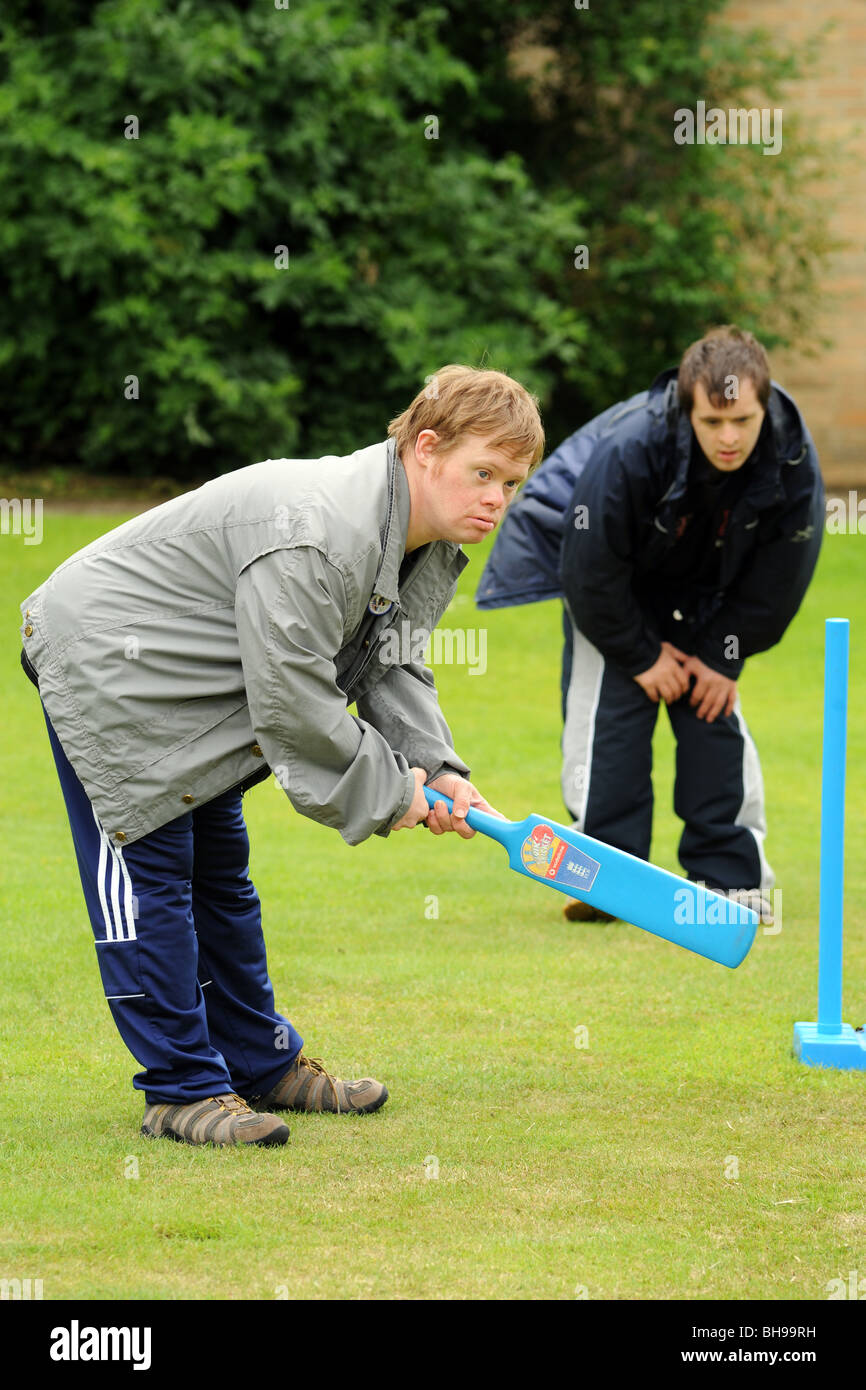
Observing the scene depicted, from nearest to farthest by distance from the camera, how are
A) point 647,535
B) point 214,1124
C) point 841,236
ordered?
point 214,1124
point 647,535
point 841,236

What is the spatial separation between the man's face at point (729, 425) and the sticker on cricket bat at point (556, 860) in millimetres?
1821

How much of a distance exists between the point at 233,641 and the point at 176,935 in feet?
2.01

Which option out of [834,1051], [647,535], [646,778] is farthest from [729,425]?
[834,1051]

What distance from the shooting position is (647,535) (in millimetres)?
5547

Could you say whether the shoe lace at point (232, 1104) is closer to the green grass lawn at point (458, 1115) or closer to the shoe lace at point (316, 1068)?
the green grass lawn at point (458, 1115)

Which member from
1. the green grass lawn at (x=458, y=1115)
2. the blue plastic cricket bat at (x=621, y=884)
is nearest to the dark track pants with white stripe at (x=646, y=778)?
the green grass lawn at (x=458, y=1115)

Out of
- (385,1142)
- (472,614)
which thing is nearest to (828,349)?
(472,614)

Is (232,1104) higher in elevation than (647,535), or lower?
lower

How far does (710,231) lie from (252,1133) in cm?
1414

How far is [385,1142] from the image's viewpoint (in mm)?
3736

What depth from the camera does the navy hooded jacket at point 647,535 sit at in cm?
540

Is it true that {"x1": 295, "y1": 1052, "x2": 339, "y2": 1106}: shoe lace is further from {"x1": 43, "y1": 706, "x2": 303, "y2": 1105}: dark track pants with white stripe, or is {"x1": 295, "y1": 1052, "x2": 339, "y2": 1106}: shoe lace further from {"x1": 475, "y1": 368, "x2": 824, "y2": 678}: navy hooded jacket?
{"x1": 475, "y1": 368, "x2": 824, "y2": 678}: navy hooded jacket

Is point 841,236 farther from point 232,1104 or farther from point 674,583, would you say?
point 232,1104

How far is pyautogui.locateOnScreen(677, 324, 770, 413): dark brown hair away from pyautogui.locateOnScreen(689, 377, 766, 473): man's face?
0.07 ft
